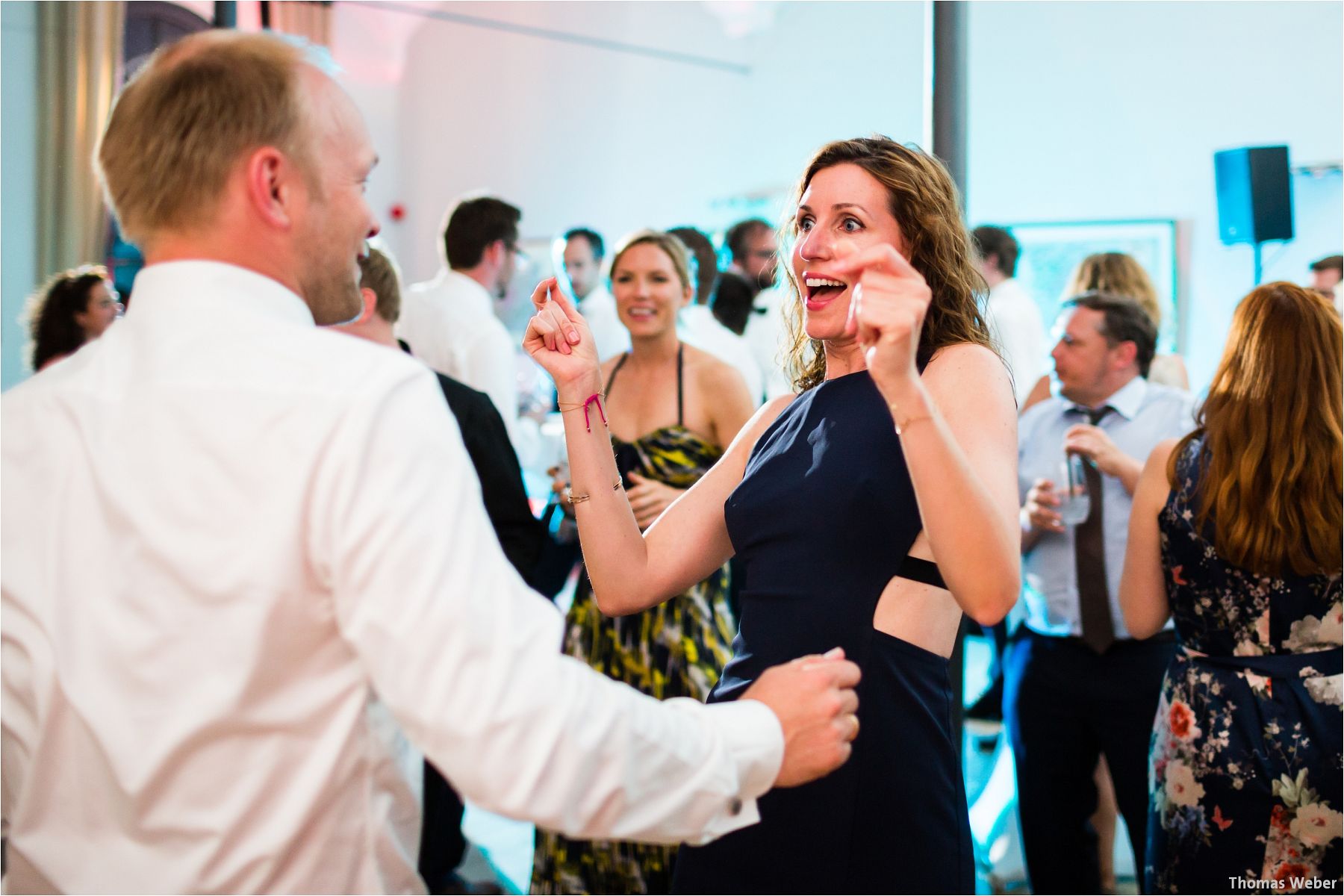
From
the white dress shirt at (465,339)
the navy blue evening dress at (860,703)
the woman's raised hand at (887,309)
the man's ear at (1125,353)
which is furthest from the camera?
the white dress shirt at (465,339)

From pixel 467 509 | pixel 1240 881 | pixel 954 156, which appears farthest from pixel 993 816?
pixel 467 509

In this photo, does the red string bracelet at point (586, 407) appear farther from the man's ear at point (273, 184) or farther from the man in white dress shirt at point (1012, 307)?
the man in white dress shirt at point (1012, 307)

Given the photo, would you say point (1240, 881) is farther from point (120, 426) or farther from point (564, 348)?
point (120, 426)

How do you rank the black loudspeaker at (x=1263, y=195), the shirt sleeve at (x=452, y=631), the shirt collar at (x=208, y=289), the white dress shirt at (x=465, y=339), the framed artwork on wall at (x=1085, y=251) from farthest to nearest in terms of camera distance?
1. the framed artwork on wall at (x=1085, y=251)
2. the black loudspeaker at (x=1263, y=195)
3. the white dress shirt at (x=465, y=339)
4. the shirt collar at (x=208, y=289)
5. the shirt sleeve at (x=452, y=631)

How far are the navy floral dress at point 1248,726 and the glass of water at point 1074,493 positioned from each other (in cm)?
41

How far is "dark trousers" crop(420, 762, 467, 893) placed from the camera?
9.92ft

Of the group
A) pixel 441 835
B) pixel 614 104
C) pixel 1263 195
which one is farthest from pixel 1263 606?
pixel 614 104

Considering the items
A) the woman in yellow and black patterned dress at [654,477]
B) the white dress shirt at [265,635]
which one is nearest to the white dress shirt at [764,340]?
the woman in yellow and black patterned dress at [654,477]

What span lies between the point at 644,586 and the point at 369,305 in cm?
128

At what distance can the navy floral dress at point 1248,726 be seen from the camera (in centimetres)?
200

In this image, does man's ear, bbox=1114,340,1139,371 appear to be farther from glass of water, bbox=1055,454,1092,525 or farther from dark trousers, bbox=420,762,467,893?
dark trousers, bbox=420,762,467,893

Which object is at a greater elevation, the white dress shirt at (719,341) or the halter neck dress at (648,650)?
the white dress shirt at (719,341)

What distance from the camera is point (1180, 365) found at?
3.71 metres

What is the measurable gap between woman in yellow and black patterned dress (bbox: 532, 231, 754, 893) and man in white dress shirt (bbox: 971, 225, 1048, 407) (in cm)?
152
